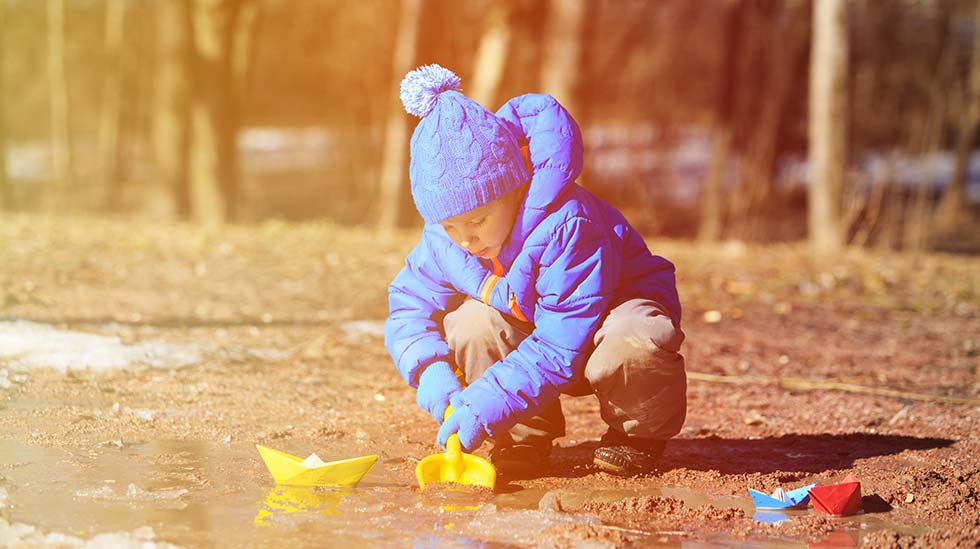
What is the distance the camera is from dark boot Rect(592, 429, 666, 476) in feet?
12.0

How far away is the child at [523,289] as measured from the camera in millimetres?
3264

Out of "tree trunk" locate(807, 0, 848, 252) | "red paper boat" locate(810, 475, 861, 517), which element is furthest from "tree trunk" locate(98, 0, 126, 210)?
"red paper boat" locate(810, 475, 861, 517)

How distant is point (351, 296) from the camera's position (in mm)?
7492

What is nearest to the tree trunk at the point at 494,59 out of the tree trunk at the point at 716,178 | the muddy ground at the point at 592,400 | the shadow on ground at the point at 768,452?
the tree trunk at the point at 716,178

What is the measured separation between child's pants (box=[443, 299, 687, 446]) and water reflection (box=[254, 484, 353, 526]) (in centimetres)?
58

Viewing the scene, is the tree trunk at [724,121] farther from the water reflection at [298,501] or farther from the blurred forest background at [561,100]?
the water reflection at [298,501]

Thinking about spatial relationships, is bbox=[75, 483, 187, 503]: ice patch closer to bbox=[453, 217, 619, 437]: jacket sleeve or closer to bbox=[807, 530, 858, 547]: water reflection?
bbox=[453, 217, 619, 437]: jacket sleeve

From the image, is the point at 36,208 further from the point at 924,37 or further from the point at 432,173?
the point at 432,173

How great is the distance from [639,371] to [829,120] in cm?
858

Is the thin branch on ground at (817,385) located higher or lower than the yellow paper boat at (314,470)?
lower

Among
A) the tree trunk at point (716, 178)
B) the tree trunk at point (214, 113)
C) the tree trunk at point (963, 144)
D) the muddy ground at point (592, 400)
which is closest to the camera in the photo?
the muddy ground at point (592, 400)

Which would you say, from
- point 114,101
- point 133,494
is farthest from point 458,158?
point 114,101

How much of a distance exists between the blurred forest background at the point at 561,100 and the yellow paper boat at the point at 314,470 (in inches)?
350

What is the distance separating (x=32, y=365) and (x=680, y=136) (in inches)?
1078
